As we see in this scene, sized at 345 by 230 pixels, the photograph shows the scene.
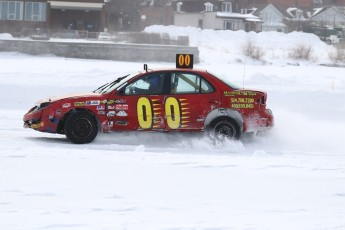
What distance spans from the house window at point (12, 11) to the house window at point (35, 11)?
68 centimetres

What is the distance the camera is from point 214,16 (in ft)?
310

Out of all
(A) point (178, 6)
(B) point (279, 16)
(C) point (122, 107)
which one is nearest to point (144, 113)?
(C) point (122, 107)

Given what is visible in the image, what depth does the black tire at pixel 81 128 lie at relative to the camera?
41.7 ft

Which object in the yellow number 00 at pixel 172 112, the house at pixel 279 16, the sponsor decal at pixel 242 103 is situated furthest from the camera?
the house at pixel 279 16

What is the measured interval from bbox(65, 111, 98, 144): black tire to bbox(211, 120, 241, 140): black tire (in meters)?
2.11

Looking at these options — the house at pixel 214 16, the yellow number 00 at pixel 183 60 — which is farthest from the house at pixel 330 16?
the yellow number 00 at pixel 183 60

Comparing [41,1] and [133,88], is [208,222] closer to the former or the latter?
[133,88]

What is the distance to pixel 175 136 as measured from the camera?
528 inches

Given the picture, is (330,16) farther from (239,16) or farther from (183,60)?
(183,60)

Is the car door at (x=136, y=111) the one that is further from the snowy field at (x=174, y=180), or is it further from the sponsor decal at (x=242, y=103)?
the sponsor decal at (x=242, y=103)

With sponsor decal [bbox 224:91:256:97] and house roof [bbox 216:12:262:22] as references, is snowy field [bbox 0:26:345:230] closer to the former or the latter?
sponsor decal [bbox 224:91:256:97]

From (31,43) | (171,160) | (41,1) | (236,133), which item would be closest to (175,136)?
(236,133)

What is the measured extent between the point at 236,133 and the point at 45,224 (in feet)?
21.5

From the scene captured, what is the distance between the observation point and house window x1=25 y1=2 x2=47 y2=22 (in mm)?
70000
